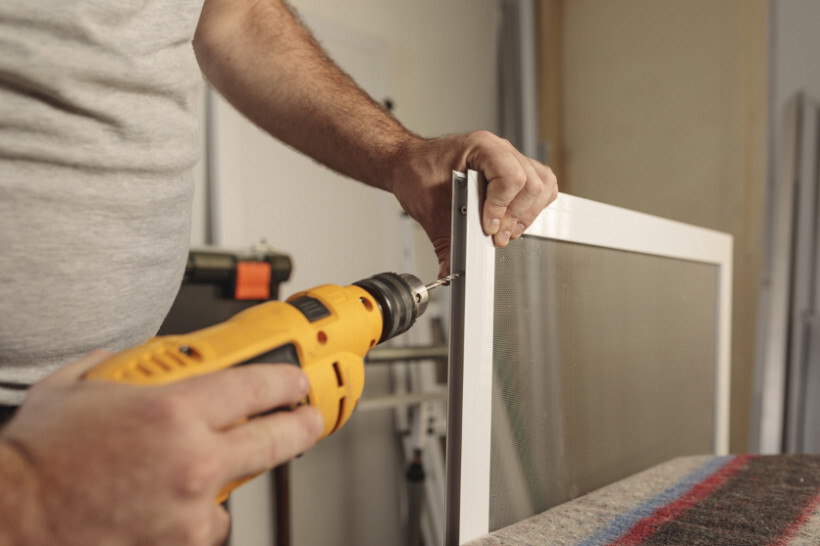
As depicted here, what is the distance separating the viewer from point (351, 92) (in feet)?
2.37

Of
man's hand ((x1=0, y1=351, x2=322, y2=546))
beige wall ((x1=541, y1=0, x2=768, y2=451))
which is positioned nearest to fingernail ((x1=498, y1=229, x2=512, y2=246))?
man's hand ((x1=0, y1=351, x2=322, y2=546))

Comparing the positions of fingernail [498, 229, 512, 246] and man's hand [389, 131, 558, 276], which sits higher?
man's hand [389, 131, 558, 276]

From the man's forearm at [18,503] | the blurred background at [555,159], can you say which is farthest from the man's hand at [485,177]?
the blurred background at [555,159]

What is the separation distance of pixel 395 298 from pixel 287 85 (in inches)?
14.5

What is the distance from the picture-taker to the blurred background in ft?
5.59

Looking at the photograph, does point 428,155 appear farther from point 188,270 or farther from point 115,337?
point 188,270

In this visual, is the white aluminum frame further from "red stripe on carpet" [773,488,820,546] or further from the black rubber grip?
"red stripe on carpet" [773,488,820,546]

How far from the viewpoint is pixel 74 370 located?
1.11 feet

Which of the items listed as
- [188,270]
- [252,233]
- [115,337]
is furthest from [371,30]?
[115,337]

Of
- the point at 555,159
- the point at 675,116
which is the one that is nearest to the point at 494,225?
the point at 675,116

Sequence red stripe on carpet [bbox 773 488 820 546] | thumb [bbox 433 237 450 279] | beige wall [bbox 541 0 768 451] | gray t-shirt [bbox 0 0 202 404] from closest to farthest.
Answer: gray t-shirt [bbox 0 0 202 404]
red stripe on carpet [bbox 773 488 820 546]
thumb [bbox 433 237 450 279]
beige wall [bbox 541 0 768 451]

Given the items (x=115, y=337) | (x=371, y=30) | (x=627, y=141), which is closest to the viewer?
(x=115, y=337)

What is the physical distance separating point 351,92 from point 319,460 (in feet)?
4.37

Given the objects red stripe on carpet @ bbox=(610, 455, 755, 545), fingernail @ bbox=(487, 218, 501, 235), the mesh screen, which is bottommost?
red stripe on carpet @ bbox=(610, 455, 755, 545)
